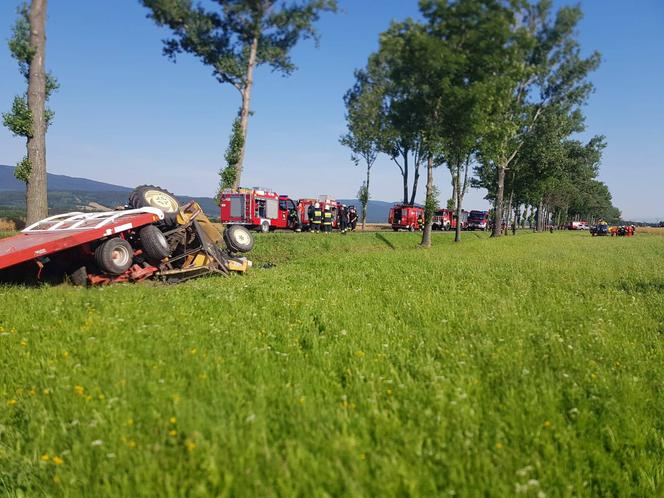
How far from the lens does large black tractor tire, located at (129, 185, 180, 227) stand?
10.2m

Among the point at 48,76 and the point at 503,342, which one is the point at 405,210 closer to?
the point at 48,76

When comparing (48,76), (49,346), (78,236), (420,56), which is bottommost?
(49,346)

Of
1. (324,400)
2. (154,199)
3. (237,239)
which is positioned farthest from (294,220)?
(324,400)

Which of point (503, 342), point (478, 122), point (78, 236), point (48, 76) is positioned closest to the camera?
point (503, 342)


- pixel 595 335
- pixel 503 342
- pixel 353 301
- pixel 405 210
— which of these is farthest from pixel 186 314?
pixel 405 210

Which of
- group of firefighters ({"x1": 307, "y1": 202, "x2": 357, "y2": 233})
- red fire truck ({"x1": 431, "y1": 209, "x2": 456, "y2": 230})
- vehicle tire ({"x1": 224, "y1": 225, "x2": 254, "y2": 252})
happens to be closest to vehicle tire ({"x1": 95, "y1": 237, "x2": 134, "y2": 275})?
vehicle tire ({"x1": 224, "y1": 225, "x2": 254, "y2": 252})

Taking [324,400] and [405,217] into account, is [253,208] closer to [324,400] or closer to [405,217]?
[405,217]

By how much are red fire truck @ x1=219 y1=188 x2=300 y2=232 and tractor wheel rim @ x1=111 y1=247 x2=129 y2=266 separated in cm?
2002

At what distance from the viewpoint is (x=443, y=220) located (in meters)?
55.9

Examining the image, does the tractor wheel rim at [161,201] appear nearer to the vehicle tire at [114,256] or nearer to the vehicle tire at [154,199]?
the vehicle tire at [154,199]

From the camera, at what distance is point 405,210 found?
1859 inches

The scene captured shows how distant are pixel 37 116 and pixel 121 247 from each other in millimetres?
7977

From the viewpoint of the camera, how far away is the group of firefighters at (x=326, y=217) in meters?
34.1

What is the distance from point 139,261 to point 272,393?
701 cm
